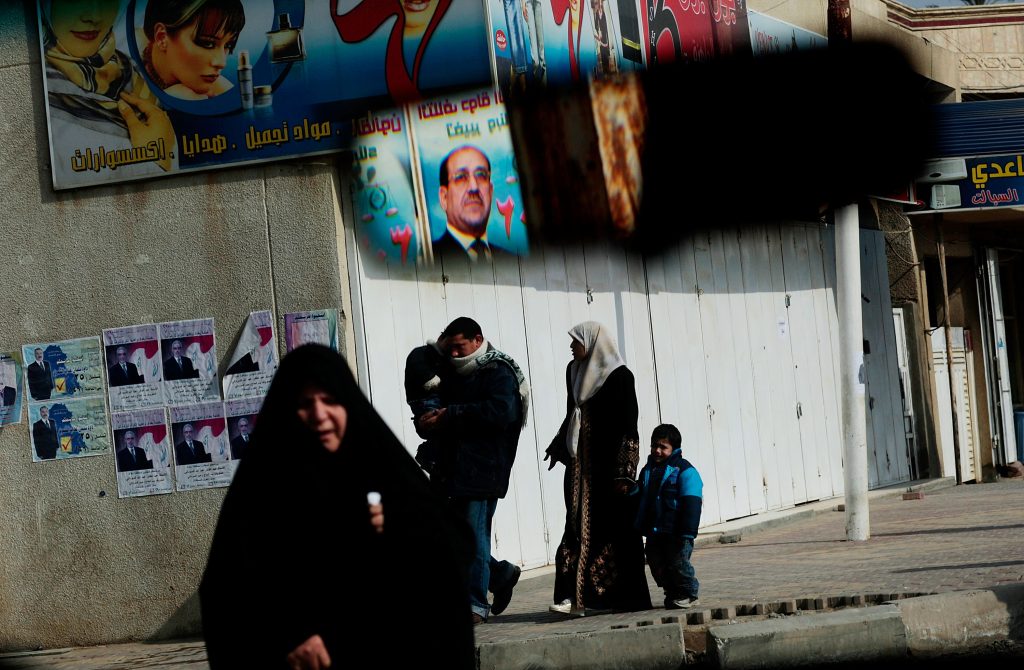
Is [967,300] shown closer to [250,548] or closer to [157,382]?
[157,382]

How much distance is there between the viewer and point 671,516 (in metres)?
8.15

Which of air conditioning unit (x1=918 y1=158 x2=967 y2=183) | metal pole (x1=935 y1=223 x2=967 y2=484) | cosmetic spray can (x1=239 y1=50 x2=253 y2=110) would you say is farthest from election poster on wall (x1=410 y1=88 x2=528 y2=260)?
metal pole (x1=935 y1=223 x2=967 y2=484)

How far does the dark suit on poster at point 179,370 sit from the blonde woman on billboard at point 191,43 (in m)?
1.67

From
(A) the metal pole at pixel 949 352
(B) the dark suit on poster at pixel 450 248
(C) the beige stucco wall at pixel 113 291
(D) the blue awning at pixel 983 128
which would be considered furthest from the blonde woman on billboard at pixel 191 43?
(A) the metal pole at pixel 949 352

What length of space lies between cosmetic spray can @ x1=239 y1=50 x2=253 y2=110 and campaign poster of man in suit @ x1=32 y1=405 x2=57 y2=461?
7.66ft

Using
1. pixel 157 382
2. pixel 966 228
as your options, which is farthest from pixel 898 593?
pixel 966 228

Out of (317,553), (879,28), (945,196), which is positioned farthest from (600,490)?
(879,28)

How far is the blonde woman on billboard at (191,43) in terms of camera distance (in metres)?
9.69

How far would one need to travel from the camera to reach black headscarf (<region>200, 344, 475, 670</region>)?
11.7ft

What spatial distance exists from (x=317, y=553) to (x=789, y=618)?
437 cm

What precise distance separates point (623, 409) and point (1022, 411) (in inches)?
647

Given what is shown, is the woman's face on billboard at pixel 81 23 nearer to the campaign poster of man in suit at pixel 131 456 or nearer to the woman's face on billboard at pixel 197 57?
the woman's face on billboard at pixel 197 57

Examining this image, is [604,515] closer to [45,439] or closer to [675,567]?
[675,567]

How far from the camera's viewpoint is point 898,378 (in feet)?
62.0
